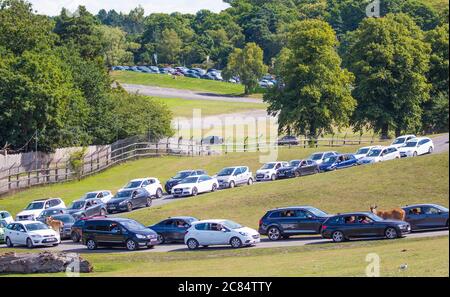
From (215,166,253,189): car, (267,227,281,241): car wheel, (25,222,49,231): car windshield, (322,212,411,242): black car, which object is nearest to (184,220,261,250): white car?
(267,227,281,241): car wheel

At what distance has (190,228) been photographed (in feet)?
139

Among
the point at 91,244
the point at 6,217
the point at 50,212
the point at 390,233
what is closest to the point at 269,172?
the point at 50,212

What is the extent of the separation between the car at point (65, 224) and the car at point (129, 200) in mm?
5236

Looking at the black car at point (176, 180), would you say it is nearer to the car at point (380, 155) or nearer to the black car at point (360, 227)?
the car at point (380, 155)

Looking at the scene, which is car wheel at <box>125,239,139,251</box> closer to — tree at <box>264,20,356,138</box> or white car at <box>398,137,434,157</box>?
white car at <box>398,137,434,157</box>

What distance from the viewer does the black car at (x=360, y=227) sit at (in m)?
38.3

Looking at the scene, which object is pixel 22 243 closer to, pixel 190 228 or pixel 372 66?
pixel 190 228

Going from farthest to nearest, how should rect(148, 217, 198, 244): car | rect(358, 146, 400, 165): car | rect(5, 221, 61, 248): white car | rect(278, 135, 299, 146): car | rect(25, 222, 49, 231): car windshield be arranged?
rect(278, 135, 299, 146): car, rect(358, 146, 400, 165): car, rect(25, 222, 49, 231): car windshield, rect(5, 221, 61, 248): white car, rect(148, 217, 198, 244): car

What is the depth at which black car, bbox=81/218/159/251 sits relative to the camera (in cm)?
4272

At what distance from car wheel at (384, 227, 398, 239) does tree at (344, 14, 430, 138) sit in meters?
49.3

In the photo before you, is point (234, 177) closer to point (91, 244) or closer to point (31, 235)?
point (31, 235)

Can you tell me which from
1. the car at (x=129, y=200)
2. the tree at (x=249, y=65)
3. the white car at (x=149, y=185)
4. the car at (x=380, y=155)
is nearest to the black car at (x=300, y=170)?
the car at (x=380, y=155)

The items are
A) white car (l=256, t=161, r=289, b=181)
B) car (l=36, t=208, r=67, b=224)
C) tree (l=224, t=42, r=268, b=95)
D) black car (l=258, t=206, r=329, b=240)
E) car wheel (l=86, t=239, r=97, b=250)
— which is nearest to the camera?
black car (l=258, t=206, r=329, b=240)
